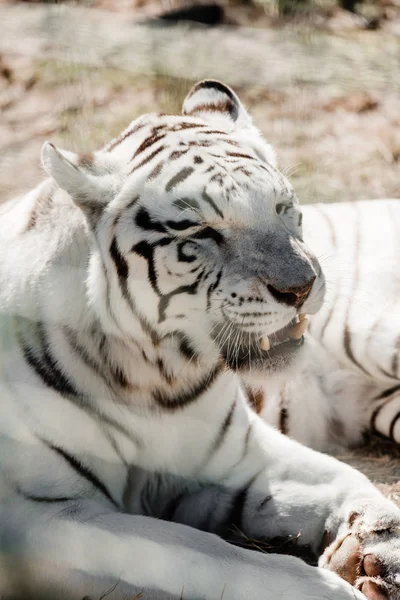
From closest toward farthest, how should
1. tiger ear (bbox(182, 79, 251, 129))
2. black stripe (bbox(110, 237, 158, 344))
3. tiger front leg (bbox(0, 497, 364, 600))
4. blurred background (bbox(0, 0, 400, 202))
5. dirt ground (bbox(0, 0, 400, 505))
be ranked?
tiger front leg (bbox(0, 497, 364, 600)), black stripe (bbox(110, 237, 158, 344)), blurred background (bbox(0, 0, 400, 202)), tiger ear (bbox(182, 79, 251, 129)), dirt ground (bbox(0, 0, 400, 505))

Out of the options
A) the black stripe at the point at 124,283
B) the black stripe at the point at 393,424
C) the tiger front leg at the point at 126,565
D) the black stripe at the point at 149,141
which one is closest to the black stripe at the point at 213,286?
the black stripe at the point at 124,283

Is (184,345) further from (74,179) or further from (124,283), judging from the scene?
(74,179)

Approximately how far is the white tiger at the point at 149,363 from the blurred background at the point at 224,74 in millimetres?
168

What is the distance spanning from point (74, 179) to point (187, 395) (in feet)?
1.31

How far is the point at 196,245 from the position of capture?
1253 millimetres

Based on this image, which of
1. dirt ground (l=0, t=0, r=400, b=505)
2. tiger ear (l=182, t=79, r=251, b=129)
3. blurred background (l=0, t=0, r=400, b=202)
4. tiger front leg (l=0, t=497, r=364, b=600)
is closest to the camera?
tiger front leg (l=0, t=497, r=364, b=600)

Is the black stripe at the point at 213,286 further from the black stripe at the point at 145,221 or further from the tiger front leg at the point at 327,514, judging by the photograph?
the tiger front leg at the point at 327,514

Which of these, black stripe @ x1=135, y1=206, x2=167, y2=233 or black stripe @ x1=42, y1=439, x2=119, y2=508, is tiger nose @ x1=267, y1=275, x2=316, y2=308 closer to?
black stripe @ x1=135, y1=206, x2=167, y2=233

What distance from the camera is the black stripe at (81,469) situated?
4.16 feet

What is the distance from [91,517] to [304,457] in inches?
16.5

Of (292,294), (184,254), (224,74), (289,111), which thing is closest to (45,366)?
(184,254)

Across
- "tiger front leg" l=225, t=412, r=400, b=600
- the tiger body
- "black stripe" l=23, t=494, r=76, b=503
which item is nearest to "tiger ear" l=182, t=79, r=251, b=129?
the tiger body

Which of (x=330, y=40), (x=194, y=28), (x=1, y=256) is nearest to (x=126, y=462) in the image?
(x=1, y=256)

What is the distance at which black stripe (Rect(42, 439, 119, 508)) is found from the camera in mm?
1268
